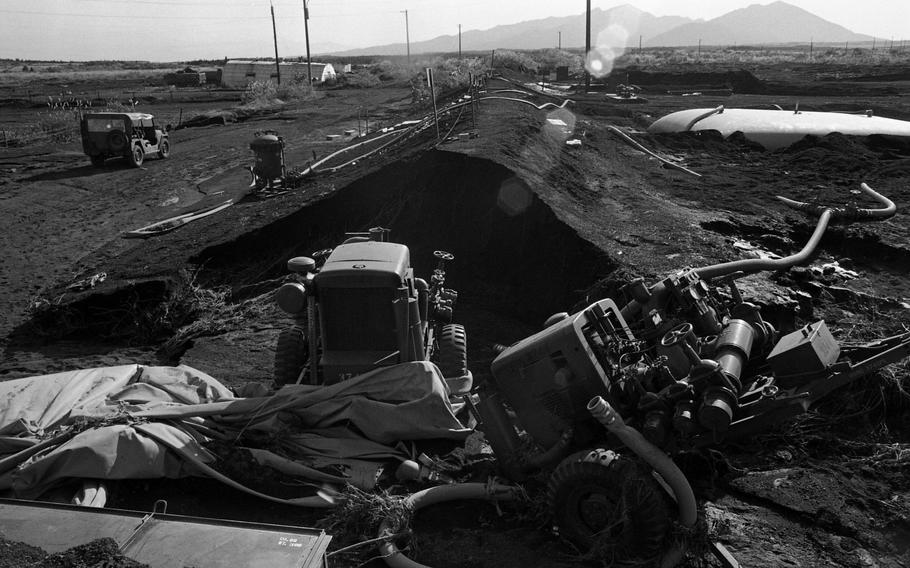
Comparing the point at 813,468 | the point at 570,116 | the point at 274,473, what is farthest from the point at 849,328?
the point at 570,116

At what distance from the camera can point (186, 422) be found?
313 inches

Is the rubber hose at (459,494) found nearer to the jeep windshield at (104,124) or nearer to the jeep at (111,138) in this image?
the jeep at (111,138)

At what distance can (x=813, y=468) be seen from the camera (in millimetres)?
6934

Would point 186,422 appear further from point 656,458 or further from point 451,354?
point 656,458

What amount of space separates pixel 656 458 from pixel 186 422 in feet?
15.8

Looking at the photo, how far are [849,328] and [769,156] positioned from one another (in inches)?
551

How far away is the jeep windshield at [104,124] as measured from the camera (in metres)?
25.9

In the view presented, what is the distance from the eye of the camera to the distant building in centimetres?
6219

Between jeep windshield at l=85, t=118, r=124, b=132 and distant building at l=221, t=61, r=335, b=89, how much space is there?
36469mm

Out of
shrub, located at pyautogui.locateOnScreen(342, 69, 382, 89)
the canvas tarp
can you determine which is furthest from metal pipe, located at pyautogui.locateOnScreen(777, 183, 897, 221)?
shrub, located at pyautogui.locateOnScreen(342, 69, 382, 89)

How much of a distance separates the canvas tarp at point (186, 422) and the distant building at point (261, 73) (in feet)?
183

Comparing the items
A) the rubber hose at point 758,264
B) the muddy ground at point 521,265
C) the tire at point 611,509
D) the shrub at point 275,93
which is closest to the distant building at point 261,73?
the shrub at point 275,93

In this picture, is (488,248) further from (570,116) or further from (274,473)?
(570,116)

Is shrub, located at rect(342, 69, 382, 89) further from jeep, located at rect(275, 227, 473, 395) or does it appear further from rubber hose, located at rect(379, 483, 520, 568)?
rubber hose, located at rect(379, 483, 520, 568)
